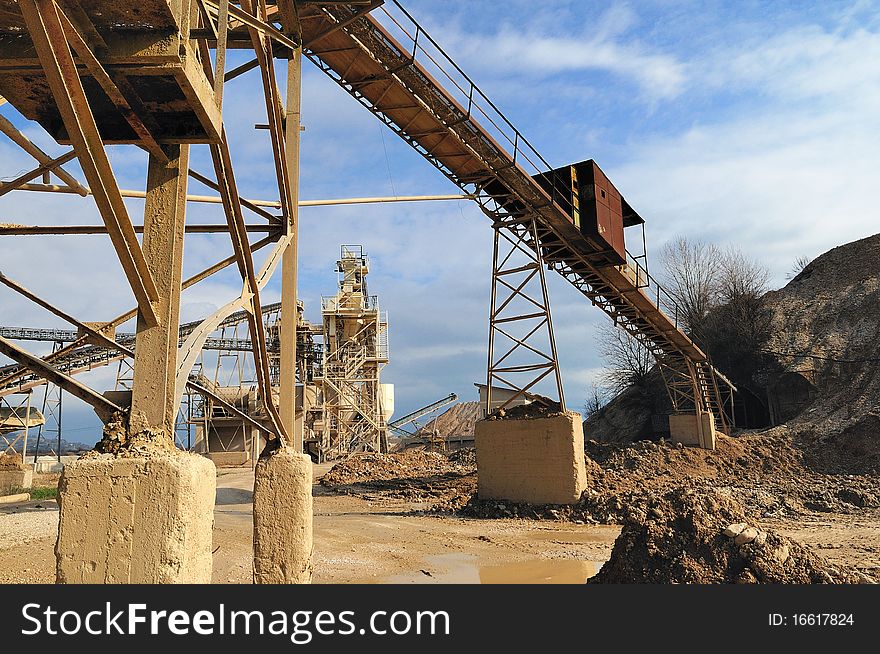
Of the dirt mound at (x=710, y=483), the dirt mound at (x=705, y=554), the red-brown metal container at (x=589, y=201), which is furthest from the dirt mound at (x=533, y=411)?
the dirt mound at (x=705, y=554)

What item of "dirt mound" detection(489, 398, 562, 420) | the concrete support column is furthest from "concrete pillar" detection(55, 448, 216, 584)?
"dirt mound" detection(489, 398, 562, 420)

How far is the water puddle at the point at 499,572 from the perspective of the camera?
748 centimetres

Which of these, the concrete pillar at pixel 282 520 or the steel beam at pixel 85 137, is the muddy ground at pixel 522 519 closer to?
the concrete pillar at pixel 282 520

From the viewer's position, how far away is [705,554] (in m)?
6.23

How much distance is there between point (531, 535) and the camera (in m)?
10.8

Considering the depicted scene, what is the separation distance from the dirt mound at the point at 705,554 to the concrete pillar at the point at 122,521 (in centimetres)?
497

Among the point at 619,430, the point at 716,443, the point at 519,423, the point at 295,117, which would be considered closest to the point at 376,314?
the point at 619,430

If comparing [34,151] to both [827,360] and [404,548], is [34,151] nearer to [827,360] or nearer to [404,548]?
[404,548]

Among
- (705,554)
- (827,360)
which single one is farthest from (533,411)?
(827,360)

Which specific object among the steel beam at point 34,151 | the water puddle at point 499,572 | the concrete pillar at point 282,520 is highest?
the steel beam at point 34,151

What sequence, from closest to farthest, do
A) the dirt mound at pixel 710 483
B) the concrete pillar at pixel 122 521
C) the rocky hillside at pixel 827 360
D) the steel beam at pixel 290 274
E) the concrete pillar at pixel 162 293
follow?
the concrete pillar at pixel 122 521 → the concrete pillar at pixel 162 293 → the steel beam at pixel 290 274 → the dirt mound at pixel 710 483 → the rocky hillside at pixel 827 360

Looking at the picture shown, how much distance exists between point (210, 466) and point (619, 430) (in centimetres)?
3780

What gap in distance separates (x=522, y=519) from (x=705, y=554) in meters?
6.48

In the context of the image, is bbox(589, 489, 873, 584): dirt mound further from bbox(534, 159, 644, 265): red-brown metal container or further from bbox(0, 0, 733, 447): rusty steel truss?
bbox(534, 159, 644, 265): red-brown metal container
